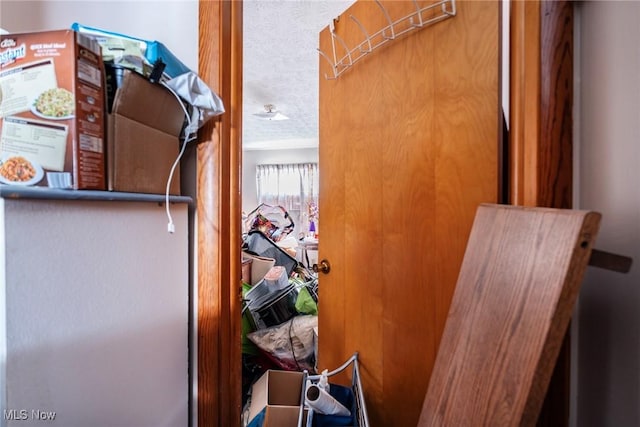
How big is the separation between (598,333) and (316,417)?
831 millimetres

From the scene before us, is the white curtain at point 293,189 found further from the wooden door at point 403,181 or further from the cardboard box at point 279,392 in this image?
the wooden door at point 403,181

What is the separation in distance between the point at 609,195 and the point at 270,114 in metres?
3.58

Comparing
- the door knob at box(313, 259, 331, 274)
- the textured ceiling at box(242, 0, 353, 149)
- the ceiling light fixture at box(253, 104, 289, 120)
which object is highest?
the ceiling light fixture at box(253, 104, 289, 120)

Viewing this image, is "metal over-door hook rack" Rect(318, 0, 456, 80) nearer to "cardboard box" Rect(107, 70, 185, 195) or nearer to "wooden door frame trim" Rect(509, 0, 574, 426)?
"wooden door frame trim" Rect(509, 0, 574, 426)

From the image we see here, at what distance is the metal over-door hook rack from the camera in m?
0.81

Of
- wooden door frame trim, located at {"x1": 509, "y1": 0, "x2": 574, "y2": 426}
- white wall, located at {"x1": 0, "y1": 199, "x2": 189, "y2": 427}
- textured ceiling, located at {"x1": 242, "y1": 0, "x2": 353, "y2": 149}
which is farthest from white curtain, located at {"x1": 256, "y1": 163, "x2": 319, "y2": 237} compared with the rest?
wooden door frame trim, located at {"x1": 509, "y1": 0, "x2": 574, "y2": 426}

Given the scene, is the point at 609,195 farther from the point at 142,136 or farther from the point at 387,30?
the point at 142,136

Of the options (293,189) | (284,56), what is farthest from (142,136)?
(293,189)

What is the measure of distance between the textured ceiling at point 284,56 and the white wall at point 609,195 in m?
1.34

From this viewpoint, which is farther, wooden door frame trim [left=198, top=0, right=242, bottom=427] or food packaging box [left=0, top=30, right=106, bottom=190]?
wooden door frame trim [left=198, top=0, right=242, bottom=427]

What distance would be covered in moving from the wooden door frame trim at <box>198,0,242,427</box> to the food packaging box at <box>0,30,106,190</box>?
33 centimetres

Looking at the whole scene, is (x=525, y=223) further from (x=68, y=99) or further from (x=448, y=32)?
(x=68, y=99)

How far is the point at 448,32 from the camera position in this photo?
0.80 meters

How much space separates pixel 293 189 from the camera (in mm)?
5504
